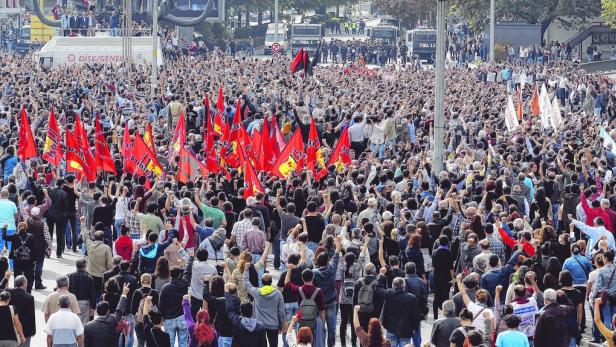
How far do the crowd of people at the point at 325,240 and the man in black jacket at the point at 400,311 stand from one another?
0.8 inches

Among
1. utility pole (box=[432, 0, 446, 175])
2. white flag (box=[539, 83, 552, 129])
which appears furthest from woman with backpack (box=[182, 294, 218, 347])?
white flag (box=[539, 83, 552, 129])

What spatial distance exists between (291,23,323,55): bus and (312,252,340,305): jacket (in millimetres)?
73195

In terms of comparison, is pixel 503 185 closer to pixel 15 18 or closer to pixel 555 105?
pixel 555 105

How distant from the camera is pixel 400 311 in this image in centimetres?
1606

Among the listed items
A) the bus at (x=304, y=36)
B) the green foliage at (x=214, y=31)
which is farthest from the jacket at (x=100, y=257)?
the green foliage at (x=214, y=31)

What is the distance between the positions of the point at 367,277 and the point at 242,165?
830 cm

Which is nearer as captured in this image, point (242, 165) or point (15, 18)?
point (242, 165)

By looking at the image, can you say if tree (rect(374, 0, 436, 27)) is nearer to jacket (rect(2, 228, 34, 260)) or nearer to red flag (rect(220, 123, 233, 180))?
red flag (rect(220, 123, 233, 180))

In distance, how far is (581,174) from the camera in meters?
24.7

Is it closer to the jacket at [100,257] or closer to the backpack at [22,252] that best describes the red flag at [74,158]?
the backpack at [22,252]

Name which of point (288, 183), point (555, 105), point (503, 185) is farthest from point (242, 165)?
point (555, 105)

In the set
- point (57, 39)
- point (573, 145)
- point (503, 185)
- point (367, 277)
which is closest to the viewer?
point (367, 277)

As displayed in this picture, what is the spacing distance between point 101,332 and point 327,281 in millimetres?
2952

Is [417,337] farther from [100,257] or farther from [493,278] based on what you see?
[100,257]
